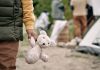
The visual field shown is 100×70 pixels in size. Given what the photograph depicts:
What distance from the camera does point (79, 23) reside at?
1187cm

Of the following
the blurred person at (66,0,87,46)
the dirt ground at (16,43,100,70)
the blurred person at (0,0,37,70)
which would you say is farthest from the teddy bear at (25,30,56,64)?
the blurred person at (66,0,87,46)

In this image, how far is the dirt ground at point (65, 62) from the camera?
27.2 ft

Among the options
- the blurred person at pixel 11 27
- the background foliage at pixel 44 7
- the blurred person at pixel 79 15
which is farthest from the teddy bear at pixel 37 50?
the background foliage at pixel 44 7

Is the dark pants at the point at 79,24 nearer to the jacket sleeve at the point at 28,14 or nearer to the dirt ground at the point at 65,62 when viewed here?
the dirt ground at the point at 65,62

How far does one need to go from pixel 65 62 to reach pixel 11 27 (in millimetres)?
4911

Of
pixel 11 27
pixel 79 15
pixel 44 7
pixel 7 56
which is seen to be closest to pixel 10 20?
pixel 11 27

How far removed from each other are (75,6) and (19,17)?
7701mm

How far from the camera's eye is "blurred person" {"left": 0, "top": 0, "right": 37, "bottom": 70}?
409 cm

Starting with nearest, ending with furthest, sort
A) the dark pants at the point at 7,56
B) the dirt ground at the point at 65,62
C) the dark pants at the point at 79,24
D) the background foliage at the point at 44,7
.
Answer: the dark pants at the point at 7,56 < the dirt ground at the point at 65,62 < the dark pants at the point at 79,24 < the background foliage at the point at 44,7

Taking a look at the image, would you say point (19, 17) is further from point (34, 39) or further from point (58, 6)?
point (58, 6)

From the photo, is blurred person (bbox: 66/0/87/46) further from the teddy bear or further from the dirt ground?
the teddy bear

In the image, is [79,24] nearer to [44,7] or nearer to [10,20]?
[44,7]

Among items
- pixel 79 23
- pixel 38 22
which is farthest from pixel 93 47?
pixel 38 22

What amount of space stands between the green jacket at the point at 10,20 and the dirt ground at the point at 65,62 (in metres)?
3.96
